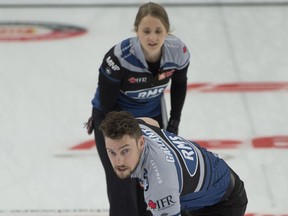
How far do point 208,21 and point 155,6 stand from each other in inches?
136

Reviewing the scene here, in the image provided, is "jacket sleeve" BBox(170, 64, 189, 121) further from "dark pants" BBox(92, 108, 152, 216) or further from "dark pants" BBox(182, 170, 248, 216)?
"dark pants" BBox(182, 170, 248, 216)

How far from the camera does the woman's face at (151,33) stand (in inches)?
132

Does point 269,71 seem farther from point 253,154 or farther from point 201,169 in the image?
point 201,169

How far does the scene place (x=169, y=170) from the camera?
8.63 feet

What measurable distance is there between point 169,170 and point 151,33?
3.04ft

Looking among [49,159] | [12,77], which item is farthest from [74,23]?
[49,159]

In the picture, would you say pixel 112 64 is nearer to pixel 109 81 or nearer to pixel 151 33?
pixel 109 81

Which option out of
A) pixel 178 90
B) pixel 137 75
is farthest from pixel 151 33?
pixel 178 90

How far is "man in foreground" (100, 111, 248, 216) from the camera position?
260 cm

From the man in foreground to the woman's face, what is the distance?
470 millimetres

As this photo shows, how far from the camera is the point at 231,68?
233 inches

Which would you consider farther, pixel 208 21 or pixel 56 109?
pixel 208 21

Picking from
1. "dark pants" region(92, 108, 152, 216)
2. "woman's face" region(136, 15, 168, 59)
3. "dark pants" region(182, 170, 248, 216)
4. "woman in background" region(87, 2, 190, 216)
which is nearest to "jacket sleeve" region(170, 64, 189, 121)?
"woman in background" region(87, 2, 190, 216)

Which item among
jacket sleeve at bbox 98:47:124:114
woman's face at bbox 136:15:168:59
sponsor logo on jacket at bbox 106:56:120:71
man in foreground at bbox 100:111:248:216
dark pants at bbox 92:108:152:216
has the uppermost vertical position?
woman's face at bbox 136:15:168:59
